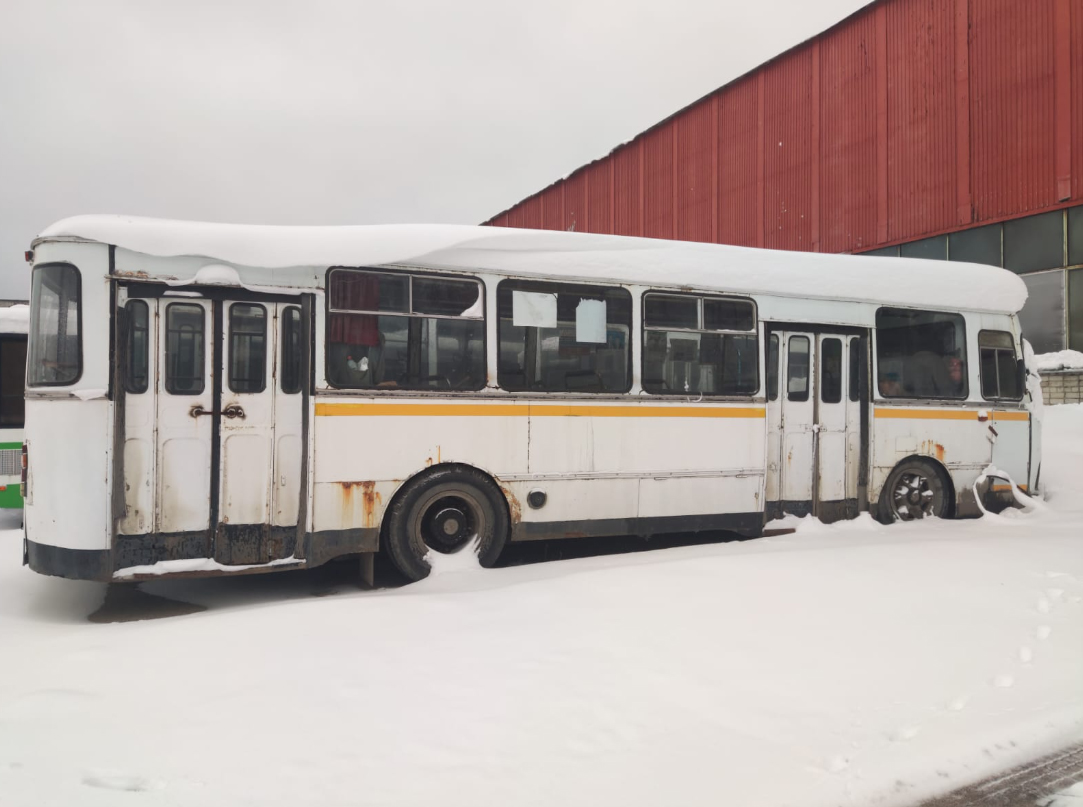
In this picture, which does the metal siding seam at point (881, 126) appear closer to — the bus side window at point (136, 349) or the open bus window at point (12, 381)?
the bus side window at point (136, 349)

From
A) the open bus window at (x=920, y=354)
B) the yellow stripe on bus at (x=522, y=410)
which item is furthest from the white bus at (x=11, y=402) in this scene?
the open bus window at (x=920, y=354)

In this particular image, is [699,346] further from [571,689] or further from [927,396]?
[571,689]

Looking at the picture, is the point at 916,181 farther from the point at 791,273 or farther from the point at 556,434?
the point at 556,434

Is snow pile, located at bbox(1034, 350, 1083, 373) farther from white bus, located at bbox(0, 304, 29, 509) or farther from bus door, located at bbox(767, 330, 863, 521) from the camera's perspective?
white bus, located at bbox(0, 304, 29, 509)

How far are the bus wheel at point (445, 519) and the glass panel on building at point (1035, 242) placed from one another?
14.2 m

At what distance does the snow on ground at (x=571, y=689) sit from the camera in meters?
3.08

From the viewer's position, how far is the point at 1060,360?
15.1m

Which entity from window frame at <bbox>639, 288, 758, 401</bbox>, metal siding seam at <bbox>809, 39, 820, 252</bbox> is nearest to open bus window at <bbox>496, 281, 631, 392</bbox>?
window frame at <bbox>639, 288, 758, 401</bbox>

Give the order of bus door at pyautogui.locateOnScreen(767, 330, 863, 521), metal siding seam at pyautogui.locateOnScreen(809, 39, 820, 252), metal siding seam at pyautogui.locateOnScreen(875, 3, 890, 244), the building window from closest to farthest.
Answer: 1. bus door at pyautogui.locateOnScreen(767, 330, 863, 521)
2. the building window
3. metal siding seam at pyautogui.locateOnScreen(875, 3, 890, 244)
4. metal siding seam at pyautogui.locateOnScreen(809, 39, 820, 252)

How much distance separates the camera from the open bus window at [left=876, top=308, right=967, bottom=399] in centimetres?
861

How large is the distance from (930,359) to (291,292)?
7.17 meters

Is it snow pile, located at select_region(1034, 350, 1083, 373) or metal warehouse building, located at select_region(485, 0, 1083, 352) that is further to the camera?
metal warehouse building, located at select_region(485, 0, 1083, 352)

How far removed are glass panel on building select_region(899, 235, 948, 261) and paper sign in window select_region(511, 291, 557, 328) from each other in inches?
529

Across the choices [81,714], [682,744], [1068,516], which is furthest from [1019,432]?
[81,714]
